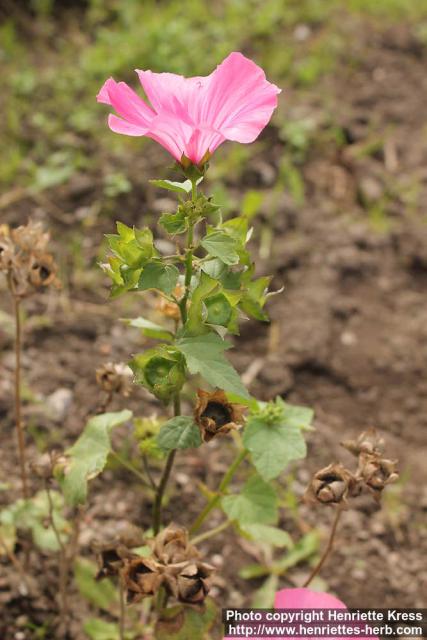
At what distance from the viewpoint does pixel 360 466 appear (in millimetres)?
1119

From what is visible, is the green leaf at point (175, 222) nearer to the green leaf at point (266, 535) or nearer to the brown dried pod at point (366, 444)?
the brown dried pod at point (366, 444)

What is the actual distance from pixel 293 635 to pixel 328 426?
0.97m

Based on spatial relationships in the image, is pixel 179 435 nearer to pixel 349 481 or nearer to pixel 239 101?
pixel 349 481

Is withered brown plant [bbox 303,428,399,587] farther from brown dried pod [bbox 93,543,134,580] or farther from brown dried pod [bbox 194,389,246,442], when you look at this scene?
brown dried pod [bbox 93,543,134,580]

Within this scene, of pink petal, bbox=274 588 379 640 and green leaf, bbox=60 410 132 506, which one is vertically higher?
green leaf, bbox=60 410 132 506

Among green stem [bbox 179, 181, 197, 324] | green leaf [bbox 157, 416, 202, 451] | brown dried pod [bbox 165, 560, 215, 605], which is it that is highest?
green stem [bbox 179, 181, 197, 324]

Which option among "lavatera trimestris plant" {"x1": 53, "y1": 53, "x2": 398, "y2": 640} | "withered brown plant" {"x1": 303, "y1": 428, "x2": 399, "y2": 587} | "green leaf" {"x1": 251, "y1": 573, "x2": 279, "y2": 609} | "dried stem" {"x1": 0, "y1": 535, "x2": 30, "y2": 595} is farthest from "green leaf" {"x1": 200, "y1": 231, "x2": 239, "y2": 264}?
"green leaf" {"x1": 251, "y1": 573, "x2": 279, "y2": 609}

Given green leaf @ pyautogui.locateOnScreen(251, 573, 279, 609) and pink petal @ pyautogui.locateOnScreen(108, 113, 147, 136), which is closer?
pink petal @ pyautogui.locateOnScreen(108, 113, 147, 136)

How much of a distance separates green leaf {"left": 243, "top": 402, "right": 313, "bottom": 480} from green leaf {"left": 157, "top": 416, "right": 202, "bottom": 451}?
125mm

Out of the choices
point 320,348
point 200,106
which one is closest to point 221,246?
point 200,106

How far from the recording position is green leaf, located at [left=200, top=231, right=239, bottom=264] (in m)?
0.96

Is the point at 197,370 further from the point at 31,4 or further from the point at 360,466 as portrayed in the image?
the point at 31,4

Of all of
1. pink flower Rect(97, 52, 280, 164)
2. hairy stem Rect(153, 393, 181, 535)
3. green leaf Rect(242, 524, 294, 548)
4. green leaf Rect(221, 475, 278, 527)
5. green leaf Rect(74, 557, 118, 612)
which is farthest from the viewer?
green leaf Rect(74, 557, 118, 612)

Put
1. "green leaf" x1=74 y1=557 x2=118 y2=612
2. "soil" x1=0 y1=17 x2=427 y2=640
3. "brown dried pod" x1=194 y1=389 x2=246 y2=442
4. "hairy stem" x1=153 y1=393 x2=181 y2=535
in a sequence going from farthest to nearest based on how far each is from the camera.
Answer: "soil" x1=0 y1=17 x2=427 y2=640
"green leaf" x1=74 y1=557 x2=118 y2=612
"hairy stem" x1=153 y1=393 x2=181 y2=535
"brown dried pod" x1=194 y1=389 x2=246 y2=442
